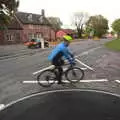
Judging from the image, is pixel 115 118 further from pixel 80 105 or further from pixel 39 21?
pixel 39 21

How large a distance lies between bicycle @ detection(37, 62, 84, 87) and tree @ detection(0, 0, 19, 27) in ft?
73.5

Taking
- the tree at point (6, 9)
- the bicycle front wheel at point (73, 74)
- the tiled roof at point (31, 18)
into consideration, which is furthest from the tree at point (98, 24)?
the bicycle front wheel at point (73, 74)

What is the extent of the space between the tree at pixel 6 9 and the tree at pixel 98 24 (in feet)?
343

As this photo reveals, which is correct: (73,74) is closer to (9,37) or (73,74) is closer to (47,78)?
(47,78)

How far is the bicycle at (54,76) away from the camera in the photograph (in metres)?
9.84

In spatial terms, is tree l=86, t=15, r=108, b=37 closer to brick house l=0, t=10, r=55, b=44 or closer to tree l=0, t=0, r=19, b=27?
brick house l=0, t=10, r=55, b=44

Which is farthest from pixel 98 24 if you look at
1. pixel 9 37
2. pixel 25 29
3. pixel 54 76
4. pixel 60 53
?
pixel 60 53

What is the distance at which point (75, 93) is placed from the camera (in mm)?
2750

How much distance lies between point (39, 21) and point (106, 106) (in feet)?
255

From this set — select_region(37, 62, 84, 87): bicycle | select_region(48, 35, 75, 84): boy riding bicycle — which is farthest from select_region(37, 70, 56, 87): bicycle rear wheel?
select_region(48, 35, 75, 84): boy riding bicycle

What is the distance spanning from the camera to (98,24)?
139125mm

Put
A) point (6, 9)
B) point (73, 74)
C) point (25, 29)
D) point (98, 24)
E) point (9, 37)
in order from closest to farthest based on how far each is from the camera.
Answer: point (73, 74) → point (6, 9) → point (9, 37) → point (25, 29) → point (98, 24)

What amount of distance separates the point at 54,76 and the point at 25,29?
207 ft

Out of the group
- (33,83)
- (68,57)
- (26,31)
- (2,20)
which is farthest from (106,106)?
(26,31)
